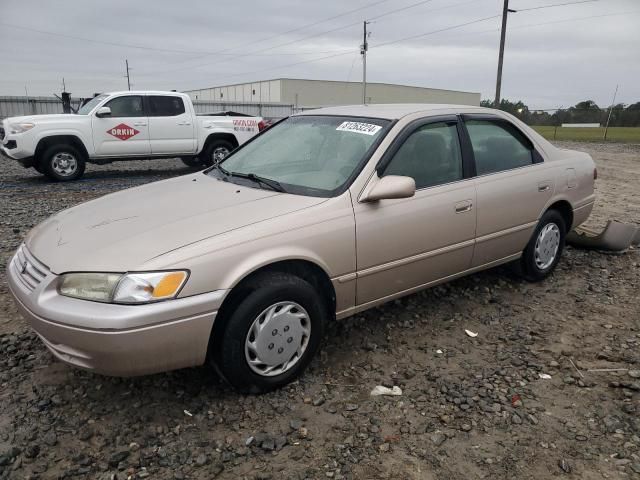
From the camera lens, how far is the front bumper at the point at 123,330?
7.45 ft

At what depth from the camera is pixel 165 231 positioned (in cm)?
262

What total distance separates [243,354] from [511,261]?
2758mm

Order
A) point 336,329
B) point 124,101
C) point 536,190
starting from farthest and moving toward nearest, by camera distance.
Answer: point 124,101
point 536,190
point 336,329

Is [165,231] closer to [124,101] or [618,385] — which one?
[618,385]

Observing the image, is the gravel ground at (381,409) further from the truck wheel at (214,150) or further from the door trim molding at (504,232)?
the truck wheel at (214,150)

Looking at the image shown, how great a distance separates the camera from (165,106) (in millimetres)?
11070

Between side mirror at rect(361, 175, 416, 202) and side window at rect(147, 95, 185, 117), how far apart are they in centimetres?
918

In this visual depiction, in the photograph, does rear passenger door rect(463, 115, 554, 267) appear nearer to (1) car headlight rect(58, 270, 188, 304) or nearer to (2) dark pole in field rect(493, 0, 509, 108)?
(1) car headlight rect(58, 270, 188, 304)

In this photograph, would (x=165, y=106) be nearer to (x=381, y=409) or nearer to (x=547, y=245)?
(x=547, y=245)

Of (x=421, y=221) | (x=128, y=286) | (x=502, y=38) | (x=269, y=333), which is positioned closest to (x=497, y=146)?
(x=421, y=221)

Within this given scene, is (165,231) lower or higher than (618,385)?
higher

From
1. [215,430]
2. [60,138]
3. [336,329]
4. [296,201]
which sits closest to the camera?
[215,430]

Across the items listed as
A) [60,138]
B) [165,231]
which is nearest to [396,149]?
[165,231]

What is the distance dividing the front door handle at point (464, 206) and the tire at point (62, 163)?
8.88 m
